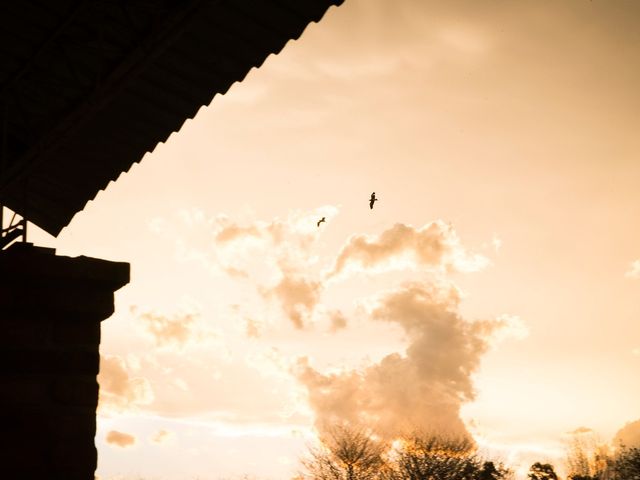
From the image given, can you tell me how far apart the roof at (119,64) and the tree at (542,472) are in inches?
2849

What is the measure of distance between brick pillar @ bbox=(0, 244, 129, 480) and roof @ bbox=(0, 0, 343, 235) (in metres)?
1.76

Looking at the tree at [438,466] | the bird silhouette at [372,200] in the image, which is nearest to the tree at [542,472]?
the tree at [438,466]

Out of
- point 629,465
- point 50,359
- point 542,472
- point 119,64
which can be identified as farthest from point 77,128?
point 542,472

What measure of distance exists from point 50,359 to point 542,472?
74.7m

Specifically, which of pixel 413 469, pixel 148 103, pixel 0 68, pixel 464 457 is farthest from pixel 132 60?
pixel 464 457

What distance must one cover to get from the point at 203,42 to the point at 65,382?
2.75 m

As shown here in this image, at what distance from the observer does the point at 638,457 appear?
149 feet

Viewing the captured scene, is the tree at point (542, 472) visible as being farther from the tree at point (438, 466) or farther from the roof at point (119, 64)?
the roof at point (119, 64)

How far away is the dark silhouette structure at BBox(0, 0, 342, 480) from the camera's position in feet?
9.39

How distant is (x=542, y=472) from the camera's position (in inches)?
2643

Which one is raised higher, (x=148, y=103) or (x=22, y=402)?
(x=148, y=103)

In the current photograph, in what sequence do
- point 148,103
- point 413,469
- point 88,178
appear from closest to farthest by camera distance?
point 148,103 < point 88,178 < point 413,469

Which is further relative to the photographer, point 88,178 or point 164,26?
point 88,178

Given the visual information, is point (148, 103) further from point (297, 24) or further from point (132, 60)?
point (297, 24)
